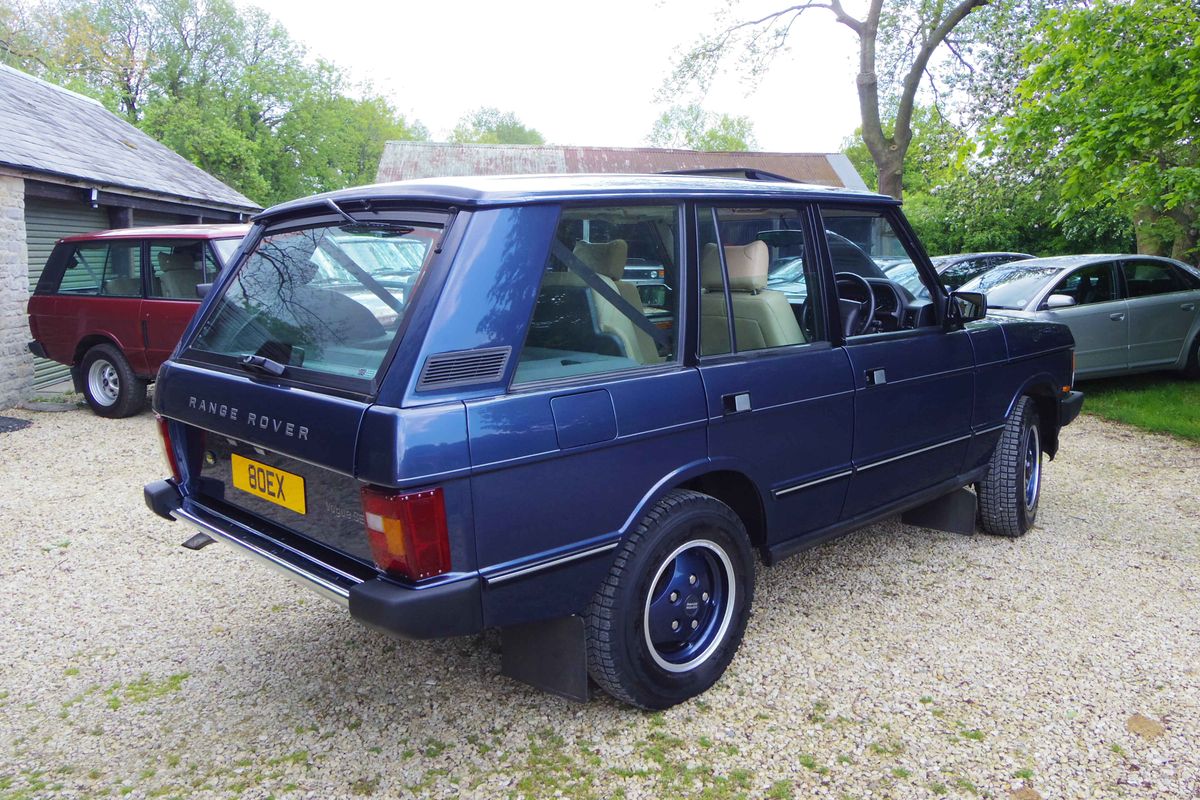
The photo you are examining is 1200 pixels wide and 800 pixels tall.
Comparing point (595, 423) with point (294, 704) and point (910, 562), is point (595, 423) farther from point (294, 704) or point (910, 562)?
point (910, 562)

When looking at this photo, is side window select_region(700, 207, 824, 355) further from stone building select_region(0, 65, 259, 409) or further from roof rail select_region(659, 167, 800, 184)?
stone building select_region(0, 65, 259, 409)

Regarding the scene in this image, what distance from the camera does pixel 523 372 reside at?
2.68 m

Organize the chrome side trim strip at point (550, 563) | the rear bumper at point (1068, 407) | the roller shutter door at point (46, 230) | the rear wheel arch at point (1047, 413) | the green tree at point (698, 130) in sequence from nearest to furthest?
1. the chrome side trim strip at point (550, 563)
2. the rear wheel arch at point (1047, 413)
3. the rear bumper at point (1068, 407)
4. the roller shutter door at point (46, 230)
5. the green tree at point (698, 130)

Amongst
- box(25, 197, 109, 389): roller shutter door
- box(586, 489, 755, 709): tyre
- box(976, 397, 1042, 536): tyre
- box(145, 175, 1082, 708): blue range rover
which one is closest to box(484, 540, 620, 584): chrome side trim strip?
box(145, 175, 1082, 708): blue range rover

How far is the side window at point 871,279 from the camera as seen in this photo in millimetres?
3873

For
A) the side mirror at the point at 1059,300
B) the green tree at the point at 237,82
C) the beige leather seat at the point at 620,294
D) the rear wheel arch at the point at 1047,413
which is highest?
the green tree at the point at 237,82

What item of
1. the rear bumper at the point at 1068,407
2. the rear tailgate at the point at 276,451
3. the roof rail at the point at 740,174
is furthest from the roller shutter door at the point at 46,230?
the rear bumper at the point at 1068,407

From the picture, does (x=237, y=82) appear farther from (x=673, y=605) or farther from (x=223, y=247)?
(x=673, y=605)

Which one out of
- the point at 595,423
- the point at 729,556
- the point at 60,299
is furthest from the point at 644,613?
the point at 60,299

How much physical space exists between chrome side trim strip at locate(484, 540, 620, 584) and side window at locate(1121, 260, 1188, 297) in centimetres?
916

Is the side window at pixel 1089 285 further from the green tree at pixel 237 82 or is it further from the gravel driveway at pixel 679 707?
the green tree at pixel 237 82

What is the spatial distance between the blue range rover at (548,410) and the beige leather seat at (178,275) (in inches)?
212

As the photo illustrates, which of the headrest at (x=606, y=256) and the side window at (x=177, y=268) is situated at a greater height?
the side window at (x=177, y=268)

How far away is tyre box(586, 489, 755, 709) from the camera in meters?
2.89
